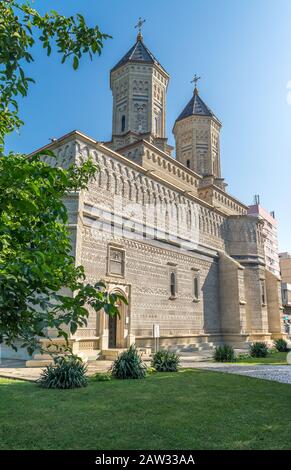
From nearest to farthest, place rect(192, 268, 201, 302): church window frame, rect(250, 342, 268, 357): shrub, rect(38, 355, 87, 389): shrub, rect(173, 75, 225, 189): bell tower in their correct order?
rect(38, 355, 87, 389): shrub, rect(250, 342, 268, 357): shrub, rect(192, 268, 201, 302): church window frame, rect(173, 75, 225, 189): bell tower

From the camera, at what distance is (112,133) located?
27.0m

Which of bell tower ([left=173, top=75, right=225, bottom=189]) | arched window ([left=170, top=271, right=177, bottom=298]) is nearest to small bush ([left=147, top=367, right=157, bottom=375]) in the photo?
arched window ([left=170, top=271, right=177, bottom=298])

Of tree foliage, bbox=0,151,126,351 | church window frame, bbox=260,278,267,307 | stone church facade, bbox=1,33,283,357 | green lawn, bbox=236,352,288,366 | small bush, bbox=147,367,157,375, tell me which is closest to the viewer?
tree foliage, bbox=0,151,126,351

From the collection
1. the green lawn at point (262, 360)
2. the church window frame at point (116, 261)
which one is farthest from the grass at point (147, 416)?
the church window frame at point (116, 261)

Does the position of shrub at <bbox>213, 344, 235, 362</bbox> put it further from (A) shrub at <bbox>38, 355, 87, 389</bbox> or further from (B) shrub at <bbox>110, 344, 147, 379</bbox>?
(A) shrub at <bbox>38, 355, 87, 389</bbox>

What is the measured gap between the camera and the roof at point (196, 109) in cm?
3444

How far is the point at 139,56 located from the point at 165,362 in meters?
24.9

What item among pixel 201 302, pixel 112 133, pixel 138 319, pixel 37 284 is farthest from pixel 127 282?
pixel 37 284

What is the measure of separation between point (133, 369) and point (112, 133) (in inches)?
802

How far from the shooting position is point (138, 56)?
93.4ft

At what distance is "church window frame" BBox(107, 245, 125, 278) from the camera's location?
17750 millimetres

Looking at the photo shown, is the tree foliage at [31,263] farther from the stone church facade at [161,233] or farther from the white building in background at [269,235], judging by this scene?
the white building in background at [269,235]

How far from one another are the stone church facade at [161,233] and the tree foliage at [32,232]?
11.5 metres

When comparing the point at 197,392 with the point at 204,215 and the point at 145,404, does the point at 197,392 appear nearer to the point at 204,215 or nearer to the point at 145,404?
the point at 145,404
